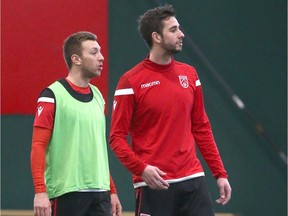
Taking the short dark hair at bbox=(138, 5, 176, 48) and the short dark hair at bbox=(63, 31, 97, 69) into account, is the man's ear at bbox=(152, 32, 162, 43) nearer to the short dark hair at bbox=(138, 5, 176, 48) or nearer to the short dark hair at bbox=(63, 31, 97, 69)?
the short dark hair at bbox=(138, 5, 176, 48)

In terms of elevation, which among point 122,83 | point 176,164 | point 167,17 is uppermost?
point 167,17

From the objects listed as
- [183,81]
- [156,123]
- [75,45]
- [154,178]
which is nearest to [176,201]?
[154,178]

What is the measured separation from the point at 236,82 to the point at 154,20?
6.51 ft

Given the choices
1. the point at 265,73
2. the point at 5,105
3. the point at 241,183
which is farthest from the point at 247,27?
the point at 5,105

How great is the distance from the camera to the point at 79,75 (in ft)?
14.0

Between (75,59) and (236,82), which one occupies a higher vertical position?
(75,59)

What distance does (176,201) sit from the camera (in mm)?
3883

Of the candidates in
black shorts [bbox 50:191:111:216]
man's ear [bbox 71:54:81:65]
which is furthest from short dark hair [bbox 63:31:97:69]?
black shorts [bbox 50:191:111:216]

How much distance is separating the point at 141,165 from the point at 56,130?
0.52 m

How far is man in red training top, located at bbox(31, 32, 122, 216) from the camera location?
3988mm

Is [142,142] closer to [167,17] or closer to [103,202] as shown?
[103,202]

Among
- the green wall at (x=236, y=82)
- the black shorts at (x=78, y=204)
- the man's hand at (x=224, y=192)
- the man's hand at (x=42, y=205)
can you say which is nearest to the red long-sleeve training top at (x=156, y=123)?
the man's hand at (x=224, y=192)

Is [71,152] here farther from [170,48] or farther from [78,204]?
[170,48]

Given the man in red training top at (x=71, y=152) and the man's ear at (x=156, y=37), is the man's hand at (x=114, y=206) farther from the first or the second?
the man's ear at (x=156, y=37)
